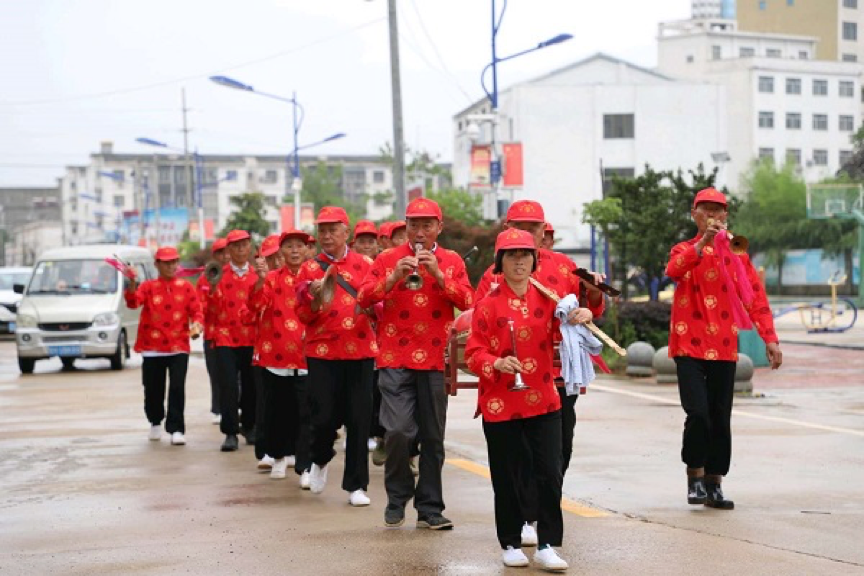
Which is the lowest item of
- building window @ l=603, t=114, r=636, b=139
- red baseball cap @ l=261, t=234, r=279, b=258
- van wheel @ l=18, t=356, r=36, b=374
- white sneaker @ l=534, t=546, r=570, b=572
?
van wheel @ l=18, t=356, r=36, b=374

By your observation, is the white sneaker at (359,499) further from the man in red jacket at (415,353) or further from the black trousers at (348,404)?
the man in red jacket at (415,353)

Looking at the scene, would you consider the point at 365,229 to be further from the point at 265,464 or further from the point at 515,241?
the point at 515,241

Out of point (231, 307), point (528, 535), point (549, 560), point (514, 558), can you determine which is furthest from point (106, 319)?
point (549, 560)

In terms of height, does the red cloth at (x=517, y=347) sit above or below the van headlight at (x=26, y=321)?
above

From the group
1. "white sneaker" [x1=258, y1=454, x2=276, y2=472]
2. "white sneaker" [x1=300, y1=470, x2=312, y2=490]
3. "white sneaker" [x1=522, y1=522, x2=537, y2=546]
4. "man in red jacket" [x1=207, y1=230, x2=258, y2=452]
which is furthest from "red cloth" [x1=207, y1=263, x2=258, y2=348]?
"white sneaker" [x1=522, y1=522, x2=537, y2=546]

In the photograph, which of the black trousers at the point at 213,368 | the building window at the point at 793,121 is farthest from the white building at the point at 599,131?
the black trousers at the point at 213,368

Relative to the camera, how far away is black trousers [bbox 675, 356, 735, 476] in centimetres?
930

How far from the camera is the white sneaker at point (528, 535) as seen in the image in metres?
8.06

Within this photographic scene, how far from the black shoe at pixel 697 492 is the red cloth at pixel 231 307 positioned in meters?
4.95

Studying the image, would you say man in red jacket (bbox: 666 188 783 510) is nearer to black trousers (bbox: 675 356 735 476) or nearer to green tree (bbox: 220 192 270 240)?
black trousers (bbox: 675 356 735 476)

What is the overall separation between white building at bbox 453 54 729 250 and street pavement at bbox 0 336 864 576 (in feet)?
182

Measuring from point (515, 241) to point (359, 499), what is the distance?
3.01 m

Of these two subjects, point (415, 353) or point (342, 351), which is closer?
point (415, 353)

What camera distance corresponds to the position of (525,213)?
331 inches
